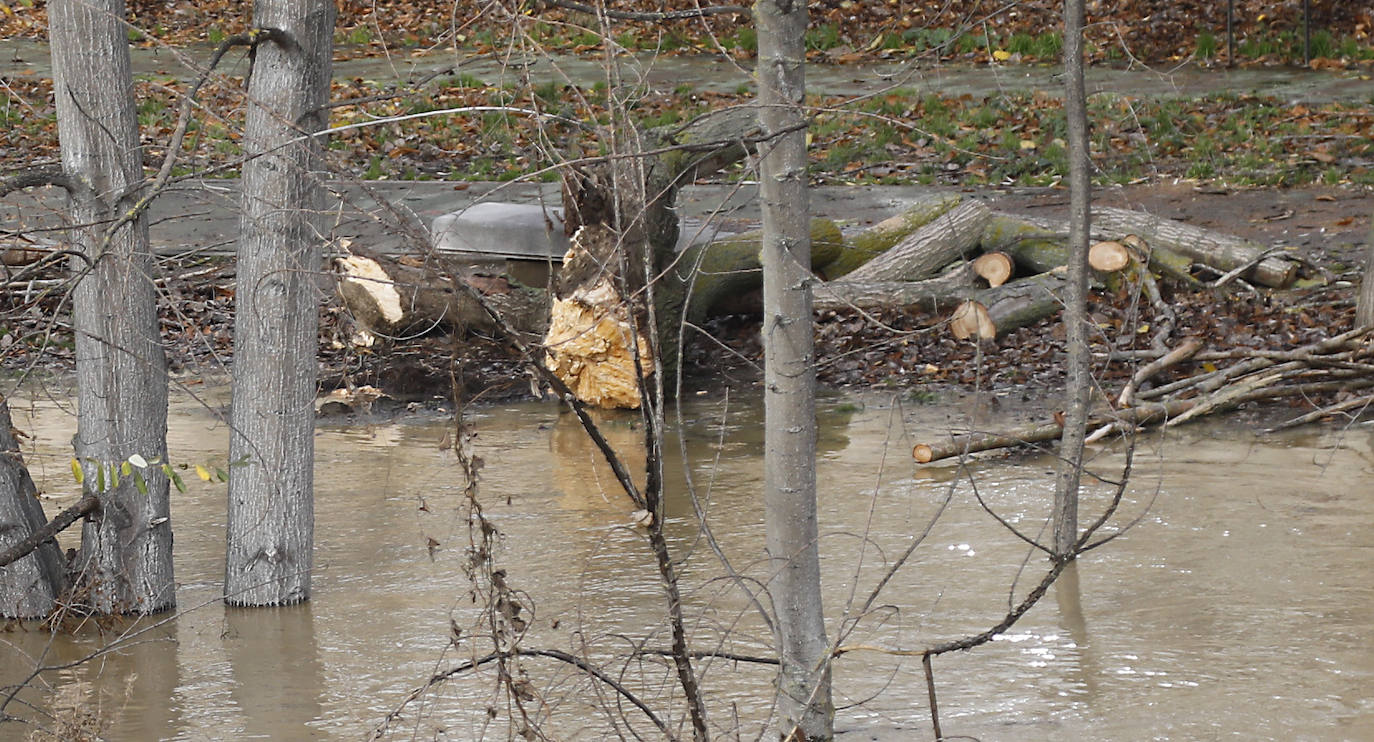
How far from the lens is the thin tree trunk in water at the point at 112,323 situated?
19.0 feet

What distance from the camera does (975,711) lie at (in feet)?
16.7

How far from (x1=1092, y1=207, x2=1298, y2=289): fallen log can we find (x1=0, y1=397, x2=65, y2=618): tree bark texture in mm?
7938

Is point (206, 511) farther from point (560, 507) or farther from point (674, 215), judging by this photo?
point (674, 215)

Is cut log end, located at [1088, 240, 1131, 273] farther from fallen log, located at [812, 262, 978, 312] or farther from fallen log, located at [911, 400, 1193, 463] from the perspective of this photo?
fallen log, located at [911, 400, 1193, 463]

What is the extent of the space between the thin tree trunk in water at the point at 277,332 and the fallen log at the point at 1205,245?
22.9ft

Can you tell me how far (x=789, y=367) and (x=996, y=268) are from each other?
7756 millimetres

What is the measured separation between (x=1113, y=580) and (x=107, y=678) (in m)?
4.24

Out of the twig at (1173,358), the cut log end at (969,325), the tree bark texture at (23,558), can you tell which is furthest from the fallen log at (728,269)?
the tree bark texture at (23,558)

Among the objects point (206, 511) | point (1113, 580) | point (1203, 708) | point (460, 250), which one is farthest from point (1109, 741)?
point (460, 250)

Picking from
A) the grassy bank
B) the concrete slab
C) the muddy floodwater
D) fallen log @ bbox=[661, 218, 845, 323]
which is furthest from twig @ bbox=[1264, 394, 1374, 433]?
the concrete slab

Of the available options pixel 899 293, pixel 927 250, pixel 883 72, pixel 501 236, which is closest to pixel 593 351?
pixel 501 236

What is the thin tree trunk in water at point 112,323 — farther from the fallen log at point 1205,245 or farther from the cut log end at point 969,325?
the fallen log at point 1205,245

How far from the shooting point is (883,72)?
17.7 m

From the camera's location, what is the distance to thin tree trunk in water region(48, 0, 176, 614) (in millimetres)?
5777
